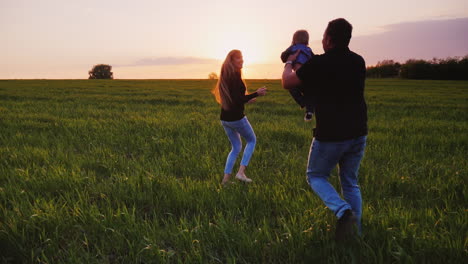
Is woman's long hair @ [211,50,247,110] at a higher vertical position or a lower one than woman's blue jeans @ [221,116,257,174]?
higher

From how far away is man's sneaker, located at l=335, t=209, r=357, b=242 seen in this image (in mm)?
2562

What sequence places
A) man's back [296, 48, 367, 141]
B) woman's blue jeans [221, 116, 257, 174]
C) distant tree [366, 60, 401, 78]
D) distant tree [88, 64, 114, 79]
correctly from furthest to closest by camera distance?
1. distant tree [88, 64, 114, 79]
2. distant tree [366, 60, 401, 78]
3. woman's blue jeans [221, 116, 257, 174]
4. man's back [296, 48, 367, 141]

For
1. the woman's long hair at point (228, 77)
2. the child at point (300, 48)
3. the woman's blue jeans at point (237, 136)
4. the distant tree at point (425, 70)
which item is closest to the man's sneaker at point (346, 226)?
the child at point (300, 48)

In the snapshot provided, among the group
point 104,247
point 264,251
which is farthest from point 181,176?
point 264,251

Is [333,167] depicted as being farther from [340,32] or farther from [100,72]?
[100,72]

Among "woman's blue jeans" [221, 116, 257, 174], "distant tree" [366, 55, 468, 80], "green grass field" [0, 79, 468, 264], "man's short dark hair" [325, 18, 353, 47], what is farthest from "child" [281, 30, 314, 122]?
"distant tree" [366, 55, 468, 80]

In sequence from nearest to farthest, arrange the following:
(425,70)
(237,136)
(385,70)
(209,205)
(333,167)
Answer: (333,167) < (209,205) < (237,136) < (425,70) < (385,70)

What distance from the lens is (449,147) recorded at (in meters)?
6.55

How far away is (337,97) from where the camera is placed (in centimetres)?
252

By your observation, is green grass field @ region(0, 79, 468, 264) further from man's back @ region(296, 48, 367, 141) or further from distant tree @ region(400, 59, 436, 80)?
distant tree @ region(400, 59, 436, 80)

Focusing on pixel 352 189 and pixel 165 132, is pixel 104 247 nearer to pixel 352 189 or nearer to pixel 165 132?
pixel 352 189

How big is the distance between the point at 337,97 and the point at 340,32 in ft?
1.81

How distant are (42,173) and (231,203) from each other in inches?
124

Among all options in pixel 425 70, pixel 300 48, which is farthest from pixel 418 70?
pixel 300 48
